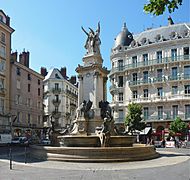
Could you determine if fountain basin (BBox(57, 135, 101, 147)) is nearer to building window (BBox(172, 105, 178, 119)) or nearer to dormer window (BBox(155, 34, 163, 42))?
building window (BBox(172, 105, 178, 119))

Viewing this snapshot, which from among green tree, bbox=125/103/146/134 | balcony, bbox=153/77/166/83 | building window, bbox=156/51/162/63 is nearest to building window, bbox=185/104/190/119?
balcony, bbox=153/77/166/83

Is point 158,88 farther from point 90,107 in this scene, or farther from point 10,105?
point 90,107

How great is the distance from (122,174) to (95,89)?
438 inches

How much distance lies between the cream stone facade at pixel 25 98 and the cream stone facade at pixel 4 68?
1.81 m

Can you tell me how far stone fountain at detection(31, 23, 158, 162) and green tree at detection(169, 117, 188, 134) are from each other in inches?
883

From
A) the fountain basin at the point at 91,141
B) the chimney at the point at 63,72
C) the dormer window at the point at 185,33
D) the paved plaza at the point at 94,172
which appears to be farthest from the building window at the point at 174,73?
the paved plaza at the point at 94,172

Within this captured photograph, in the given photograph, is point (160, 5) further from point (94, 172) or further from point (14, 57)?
point (14, 57)

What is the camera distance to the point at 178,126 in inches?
1646

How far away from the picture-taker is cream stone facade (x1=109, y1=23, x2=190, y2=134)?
46156 mm

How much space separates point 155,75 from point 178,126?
1042 cm

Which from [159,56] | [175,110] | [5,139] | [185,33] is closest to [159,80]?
[159,56]

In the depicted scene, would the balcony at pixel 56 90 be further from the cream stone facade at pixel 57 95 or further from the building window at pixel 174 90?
the building window at pixel 174 90

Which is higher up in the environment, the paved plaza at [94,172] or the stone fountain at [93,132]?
the stone fountain at [93,132]

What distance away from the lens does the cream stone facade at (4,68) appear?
4412 cm
